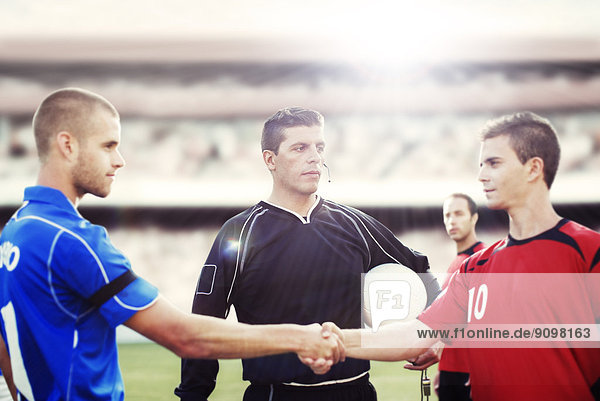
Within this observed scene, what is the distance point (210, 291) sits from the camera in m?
2.74

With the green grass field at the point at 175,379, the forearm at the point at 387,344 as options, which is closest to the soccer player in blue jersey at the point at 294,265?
the forearm at the point at 387,344

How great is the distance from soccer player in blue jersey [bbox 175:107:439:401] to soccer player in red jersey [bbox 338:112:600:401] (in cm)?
59

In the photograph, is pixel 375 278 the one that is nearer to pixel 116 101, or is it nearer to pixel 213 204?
pixel 213 204

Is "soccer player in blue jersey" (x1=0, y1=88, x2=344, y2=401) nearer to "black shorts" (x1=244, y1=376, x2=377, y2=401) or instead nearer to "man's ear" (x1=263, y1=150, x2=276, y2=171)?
"black shorts" (x1=244, y1=376, x2=377, y2=401)

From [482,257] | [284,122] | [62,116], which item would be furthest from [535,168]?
[62,116]

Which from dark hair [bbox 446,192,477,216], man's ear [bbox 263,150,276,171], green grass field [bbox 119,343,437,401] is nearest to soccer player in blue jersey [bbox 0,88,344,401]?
man's ear [bbox 263,150,276,171]

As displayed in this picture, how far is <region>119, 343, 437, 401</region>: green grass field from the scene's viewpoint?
20.0 feet

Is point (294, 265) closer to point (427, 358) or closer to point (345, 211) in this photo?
point (345, 211)

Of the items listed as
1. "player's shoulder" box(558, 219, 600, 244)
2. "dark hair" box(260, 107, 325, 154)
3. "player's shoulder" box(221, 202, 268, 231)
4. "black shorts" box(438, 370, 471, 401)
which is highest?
"dark hair" box(260, 107, 325, 154)

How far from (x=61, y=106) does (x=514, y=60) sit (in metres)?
11.7

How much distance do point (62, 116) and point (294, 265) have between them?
143 centimetres

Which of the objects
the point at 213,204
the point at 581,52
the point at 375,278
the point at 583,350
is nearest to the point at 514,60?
the point at 581,52

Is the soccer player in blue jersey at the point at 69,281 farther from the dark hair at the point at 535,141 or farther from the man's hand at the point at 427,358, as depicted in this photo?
the dark hair at the point at 535,141

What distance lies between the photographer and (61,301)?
1.79 meters
